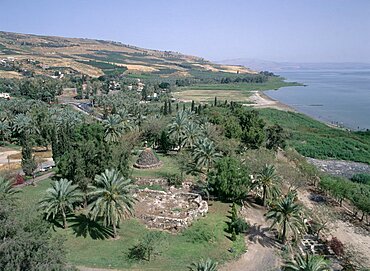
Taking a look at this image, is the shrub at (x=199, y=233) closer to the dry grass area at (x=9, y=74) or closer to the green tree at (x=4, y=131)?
the green tree at (x=4, y=131)

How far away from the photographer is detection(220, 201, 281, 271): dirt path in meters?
30.2

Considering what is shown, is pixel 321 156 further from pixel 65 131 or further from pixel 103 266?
pixel 103 266

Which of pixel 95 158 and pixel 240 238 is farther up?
pixel 95 158

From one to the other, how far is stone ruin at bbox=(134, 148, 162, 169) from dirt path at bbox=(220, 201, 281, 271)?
17.5m

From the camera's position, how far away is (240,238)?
3475cm

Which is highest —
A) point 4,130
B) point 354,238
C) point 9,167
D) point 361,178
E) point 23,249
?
point 23,249

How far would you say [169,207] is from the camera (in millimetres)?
39656

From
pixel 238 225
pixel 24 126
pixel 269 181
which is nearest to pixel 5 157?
pixel 24 126

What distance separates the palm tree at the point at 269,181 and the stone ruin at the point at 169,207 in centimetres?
708

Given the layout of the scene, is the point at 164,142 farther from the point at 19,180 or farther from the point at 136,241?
the point at 136,241

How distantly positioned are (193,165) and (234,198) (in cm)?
1043

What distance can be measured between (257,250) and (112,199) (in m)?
14.6

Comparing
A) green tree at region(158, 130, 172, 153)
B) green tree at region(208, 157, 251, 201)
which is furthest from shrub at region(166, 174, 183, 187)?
green tree at region(158, 130, 172, 153)

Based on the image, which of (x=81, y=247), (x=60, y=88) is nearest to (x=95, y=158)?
(x=81, y=247)
